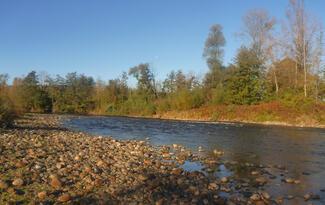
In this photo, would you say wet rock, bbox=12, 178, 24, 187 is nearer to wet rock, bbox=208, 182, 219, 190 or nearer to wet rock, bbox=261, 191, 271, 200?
wet rock, bbox=208, 182, 219, 190

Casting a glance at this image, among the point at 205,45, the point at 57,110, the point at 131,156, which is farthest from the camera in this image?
the point at 57,110

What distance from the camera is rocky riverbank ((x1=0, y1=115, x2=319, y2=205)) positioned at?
8156 millimetres

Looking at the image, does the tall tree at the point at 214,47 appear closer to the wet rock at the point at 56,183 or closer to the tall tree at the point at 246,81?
the tall tree at the point at 246,81

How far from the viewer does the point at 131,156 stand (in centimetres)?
1383

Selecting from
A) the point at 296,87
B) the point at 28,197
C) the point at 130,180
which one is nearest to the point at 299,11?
the point at 296,87

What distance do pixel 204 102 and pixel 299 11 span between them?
16847mm

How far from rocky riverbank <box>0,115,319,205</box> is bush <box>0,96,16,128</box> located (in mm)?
6853

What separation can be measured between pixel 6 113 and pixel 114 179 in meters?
13.6

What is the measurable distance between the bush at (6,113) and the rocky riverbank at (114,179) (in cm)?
685

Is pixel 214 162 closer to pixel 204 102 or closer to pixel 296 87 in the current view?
pixel 296 87

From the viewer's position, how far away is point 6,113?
20984 mm

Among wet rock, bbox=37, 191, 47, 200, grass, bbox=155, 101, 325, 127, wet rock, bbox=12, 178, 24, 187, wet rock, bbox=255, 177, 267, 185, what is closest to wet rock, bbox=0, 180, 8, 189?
wet rock, bbox=12, 178, 24, 187

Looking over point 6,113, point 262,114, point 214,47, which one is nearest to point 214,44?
point 214,47

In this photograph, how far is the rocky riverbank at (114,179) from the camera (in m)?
8.16
